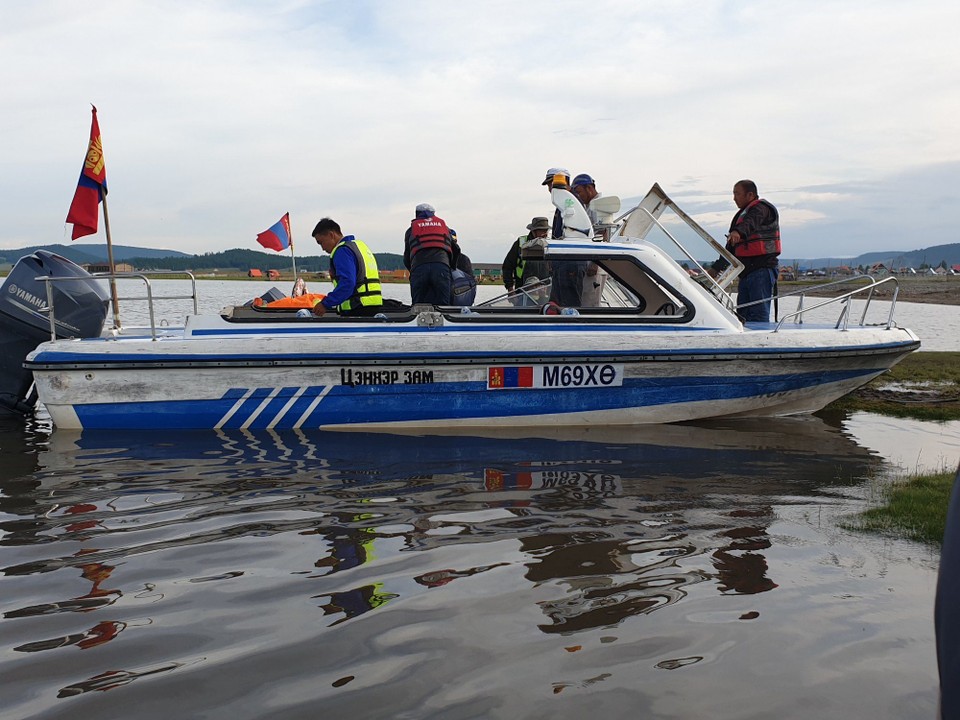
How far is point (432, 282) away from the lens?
8.26 meters

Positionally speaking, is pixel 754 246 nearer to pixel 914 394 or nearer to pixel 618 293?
pixel 618 293

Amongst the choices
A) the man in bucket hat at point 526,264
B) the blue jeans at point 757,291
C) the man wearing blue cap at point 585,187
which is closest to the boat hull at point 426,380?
the blue jeans at point 757,291

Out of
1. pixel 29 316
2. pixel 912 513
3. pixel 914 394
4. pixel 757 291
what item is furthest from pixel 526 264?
pixel 912 513

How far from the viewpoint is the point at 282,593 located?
357 cm

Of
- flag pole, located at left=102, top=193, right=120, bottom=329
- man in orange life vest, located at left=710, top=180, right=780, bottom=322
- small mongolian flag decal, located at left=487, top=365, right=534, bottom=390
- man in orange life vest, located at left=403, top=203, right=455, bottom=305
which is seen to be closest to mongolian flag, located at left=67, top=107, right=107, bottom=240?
flag pole, located at left=102, top=193, right=120, bottom=329

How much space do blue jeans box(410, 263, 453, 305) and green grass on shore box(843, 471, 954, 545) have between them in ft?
15.1

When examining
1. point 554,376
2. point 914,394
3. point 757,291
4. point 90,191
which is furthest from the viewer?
point 914,394

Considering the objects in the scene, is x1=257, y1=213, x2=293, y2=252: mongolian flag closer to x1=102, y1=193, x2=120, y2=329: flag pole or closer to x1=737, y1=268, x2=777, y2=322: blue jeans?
x1=102, y1=193, x2=120, y2=329: flag pole

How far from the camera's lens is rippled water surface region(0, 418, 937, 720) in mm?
2736

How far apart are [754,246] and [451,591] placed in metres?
→ 6.34

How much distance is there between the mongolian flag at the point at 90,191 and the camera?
7738mm

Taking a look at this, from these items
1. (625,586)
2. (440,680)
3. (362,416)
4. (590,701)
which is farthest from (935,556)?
(362,416)

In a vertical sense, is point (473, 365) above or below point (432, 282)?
below

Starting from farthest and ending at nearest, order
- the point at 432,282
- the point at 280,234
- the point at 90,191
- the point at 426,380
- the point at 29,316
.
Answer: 1. the point at 280,234
2. the point at 432,282
3. the point at 90,191
4. the point at 29,316
5. the point at 426,380
